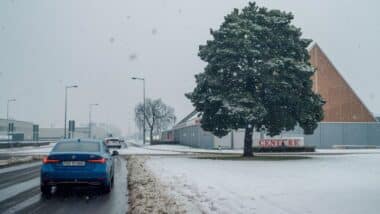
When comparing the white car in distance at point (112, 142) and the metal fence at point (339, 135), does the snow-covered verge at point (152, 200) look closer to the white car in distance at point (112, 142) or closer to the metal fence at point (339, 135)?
the white car in distance at point (112, 142)

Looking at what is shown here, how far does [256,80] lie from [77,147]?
67.1ft

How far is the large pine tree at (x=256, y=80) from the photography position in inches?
1174

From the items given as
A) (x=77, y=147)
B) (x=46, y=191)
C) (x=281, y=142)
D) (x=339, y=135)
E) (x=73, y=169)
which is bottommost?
(x=46, y=191)

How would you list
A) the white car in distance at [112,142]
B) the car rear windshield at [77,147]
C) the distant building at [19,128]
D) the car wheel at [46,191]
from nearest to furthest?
the car wheel at [46,191] < the car rear windshield at [77,147] < the white car in distance at [112,142] < the distant building at [19,128]

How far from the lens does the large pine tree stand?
29.8 meters

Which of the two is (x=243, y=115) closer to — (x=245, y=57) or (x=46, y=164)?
(x=245, y=57)

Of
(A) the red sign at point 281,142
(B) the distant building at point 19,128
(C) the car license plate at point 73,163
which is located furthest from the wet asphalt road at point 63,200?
(B) the distant building at point 19,128

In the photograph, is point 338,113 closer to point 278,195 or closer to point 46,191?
point 278,195

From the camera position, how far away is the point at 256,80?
100ft

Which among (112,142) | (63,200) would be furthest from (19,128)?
(63,200)

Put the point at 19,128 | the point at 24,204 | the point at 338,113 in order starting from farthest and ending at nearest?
1. the point at 19,128
2. the point at 338,113
3. the point at 24,204

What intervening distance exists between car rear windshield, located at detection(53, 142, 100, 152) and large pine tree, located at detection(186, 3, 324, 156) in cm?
1756

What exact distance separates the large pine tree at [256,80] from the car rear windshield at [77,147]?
17.6 metres

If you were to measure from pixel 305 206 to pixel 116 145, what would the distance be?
38644 mm
